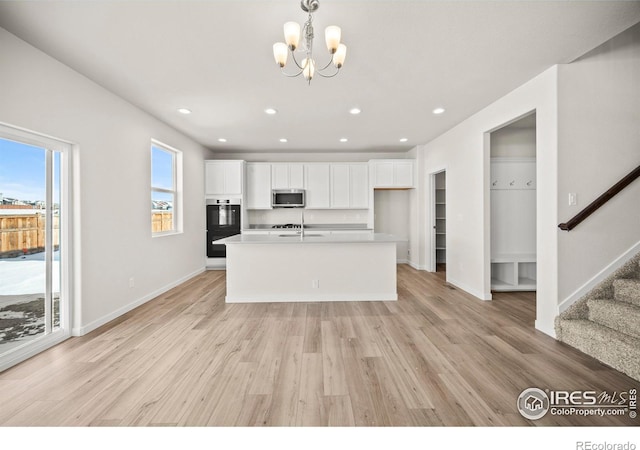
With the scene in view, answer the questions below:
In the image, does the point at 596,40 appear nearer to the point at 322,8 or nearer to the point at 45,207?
the point at 322,8

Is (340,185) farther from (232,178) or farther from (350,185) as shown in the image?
(232,178)

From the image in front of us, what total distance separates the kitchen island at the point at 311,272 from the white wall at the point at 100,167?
118 cm

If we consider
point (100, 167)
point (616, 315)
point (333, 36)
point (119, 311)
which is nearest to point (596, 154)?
point (616, 315)

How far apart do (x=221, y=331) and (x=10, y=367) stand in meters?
1.55

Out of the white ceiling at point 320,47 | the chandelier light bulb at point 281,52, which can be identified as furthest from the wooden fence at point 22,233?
the chandelier light bulb at point 281,52

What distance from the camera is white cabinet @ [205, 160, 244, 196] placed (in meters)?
5.99

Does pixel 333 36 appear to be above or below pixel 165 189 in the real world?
above

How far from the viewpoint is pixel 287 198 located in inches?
244

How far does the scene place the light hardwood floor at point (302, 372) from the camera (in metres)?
1.67

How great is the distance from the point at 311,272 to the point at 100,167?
272 centimetres

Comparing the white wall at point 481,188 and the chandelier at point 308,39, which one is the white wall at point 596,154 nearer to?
the white wall at point 481,188
